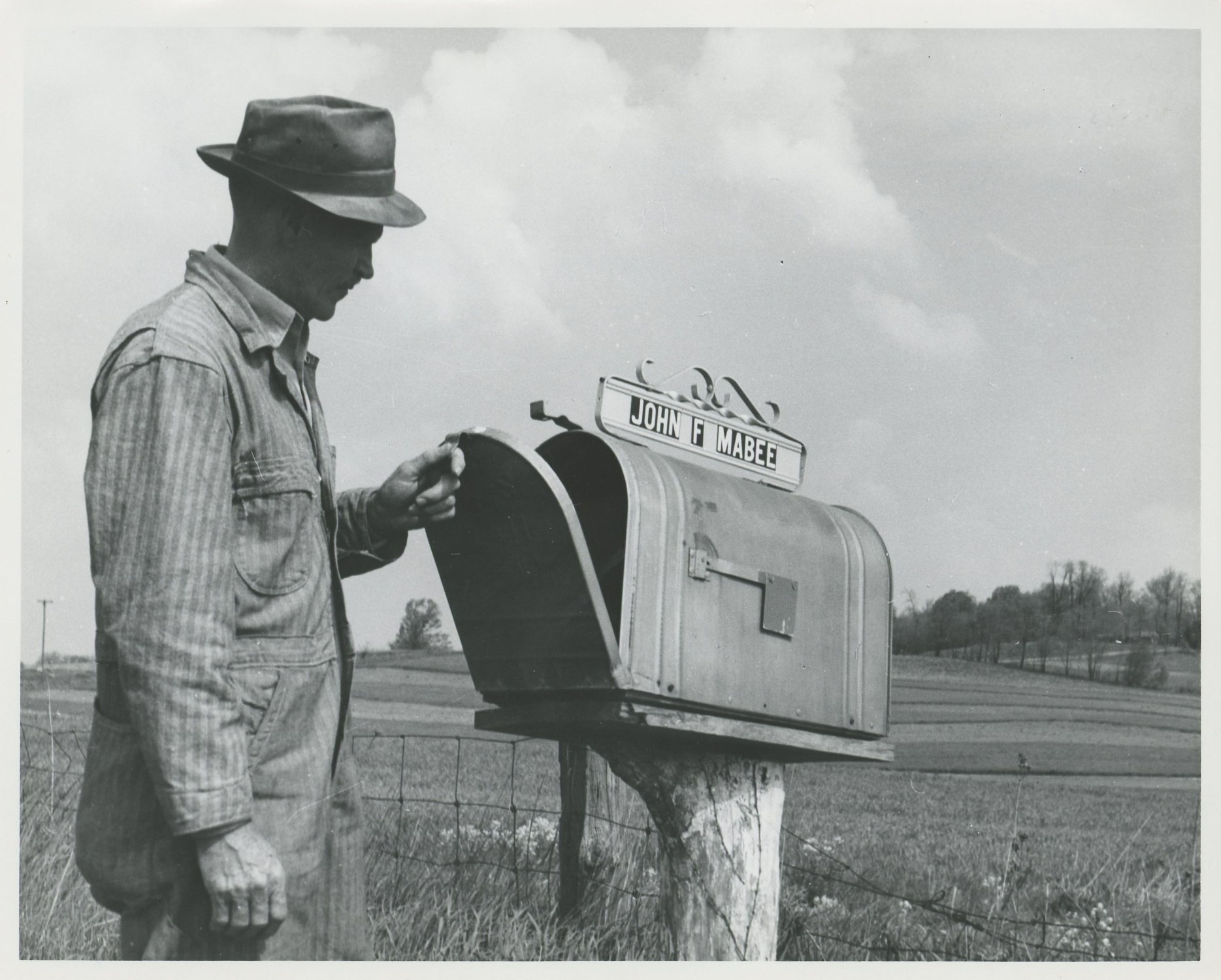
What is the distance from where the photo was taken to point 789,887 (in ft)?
14.9

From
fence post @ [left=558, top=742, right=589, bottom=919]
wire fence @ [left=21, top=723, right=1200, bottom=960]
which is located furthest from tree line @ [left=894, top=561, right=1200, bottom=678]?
fence post @ [left=558, top=742, right=589, bottom=919]

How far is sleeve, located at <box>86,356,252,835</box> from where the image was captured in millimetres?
2107

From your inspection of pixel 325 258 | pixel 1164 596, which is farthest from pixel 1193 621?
pixel 325 258

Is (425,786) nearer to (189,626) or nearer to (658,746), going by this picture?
(658,746)

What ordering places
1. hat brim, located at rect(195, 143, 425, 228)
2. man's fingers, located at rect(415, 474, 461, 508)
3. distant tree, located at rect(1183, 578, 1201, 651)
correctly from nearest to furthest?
hat brim, located at rect(195, 143, 425, 228) → man's fingers, located at rect(415, 474, 461, 508) → distant tree, located at rect(1183, 578, 1201, 651)

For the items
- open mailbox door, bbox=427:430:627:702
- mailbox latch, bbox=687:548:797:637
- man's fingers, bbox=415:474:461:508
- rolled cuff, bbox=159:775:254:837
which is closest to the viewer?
rolled cuff, bbox=159:775:254:837

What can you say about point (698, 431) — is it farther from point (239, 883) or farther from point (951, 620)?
point (951, 620)

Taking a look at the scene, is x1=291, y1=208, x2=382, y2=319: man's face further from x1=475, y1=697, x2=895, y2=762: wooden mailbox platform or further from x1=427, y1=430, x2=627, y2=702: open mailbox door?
x1=475, y1=697, x2=895, y2=762: wooden mailbox platform

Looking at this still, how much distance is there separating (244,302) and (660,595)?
1.04m

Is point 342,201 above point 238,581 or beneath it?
above

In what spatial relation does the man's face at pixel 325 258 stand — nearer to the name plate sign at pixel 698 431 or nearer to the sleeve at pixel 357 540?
the sleeve at pixel 357 540

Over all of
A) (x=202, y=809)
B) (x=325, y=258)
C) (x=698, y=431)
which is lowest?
(x=202, y=809)

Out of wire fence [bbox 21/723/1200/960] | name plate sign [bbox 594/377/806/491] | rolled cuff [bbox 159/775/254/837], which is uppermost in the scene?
name plate sign [bbox 594/377/806/491]

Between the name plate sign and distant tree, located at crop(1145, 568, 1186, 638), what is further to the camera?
distant tree, located at crop(1145, 568, 1186, 638)
